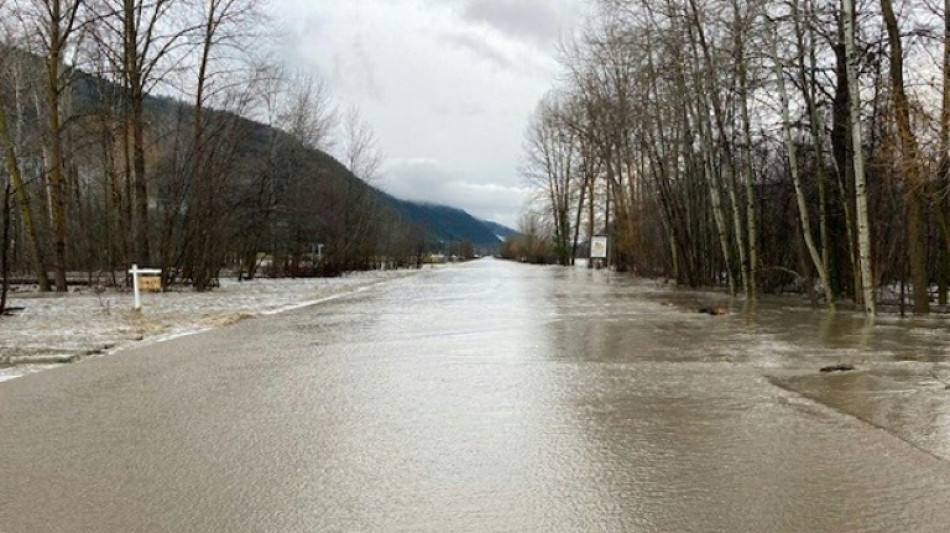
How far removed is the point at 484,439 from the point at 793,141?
17.9 metres

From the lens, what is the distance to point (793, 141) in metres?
19.9

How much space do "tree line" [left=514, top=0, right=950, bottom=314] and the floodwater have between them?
18.5 feet

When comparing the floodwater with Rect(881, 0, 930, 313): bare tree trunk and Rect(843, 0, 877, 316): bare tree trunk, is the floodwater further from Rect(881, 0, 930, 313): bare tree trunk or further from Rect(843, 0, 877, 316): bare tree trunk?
Rect(843, 0, 877, 316): bare tree trunk

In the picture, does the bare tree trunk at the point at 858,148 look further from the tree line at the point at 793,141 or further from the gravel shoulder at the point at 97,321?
the gravel shoulder at the point at 97,321

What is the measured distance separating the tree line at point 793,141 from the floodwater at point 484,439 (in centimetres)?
563

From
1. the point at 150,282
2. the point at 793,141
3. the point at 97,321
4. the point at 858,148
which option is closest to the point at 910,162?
the point at 858,148

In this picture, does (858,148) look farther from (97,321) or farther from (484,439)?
(97,321)

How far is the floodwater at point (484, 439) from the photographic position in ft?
11.9

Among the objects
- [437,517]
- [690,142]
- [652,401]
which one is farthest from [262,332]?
[690,142]

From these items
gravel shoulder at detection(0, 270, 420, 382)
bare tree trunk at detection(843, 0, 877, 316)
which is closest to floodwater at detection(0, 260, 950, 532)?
gravel shoulder at detection(0, 270, 420, 382)

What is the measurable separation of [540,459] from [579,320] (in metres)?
9.37

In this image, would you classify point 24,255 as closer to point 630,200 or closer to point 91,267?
point 91,267

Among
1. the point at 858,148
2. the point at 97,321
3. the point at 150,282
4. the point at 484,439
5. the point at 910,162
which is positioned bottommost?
the point at 484,439

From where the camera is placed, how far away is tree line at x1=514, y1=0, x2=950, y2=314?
1373 centimetres
